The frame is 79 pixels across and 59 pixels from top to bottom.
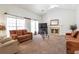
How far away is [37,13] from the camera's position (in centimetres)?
338

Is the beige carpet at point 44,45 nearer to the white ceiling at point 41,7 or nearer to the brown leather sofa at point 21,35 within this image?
the brown leather sofa at point 21,35

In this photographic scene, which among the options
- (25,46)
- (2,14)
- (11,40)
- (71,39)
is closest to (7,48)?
(11,40)

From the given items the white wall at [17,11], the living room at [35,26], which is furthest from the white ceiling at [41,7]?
the white wall at [17,11]

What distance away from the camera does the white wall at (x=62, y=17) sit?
3.19 meters

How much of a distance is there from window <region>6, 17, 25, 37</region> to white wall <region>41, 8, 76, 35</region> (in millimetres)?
603

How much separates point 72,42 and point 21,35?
1373mm

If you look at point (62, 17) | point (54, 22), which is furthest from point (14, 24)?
point (62, 17)

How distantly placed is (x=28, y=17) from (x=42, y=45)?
0.86 meters

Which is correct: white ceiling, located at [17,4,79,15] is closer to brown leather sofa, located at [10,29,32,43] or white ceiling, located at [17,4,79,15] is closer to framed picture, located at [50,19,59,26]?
framed picture, located at [50,19,59,26]

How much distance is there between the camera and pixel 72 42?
3.17 m

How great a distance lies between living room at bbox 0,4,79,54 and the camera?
311 cm
